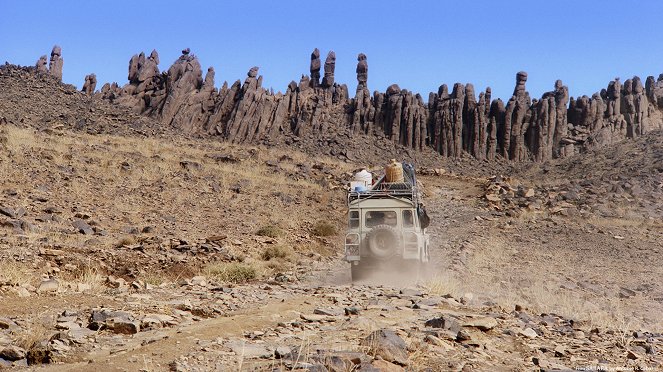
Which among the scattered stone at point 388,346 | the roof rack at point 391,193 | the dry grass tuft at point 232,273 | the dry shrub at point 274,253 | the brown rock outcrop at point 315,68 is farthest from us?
the brown rock outcrop at point 315,68

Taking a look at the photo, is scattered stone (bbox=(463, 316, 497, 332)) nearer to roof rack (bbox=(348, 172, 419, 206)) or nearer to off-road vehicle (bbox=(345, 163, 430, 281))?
off-road vehicle (bbox=(345, 163, 430, 281))

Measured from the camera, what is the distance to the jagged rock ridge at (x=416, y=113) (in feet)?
212

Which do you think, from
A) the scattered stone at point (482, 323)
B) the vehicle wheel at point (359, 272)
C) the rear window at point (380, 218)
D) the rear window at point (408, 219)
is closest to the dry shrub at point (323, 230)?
the rear window at point (380, 218)

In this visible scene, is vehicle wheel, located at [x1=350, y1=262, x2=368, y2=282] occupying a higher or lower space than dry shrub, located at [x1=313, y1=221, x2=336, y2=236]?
lower

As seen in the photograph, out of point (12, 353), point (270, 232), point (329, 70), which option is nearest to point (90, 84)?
point (329, 70)

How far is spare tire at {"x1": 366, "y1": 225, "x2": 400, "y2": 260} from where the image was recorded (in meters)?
13.1

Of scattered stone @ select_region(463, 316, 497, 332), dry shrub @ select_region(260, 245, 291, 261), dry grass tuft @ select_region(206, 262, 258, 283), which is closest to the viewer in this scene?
scattered stone @ select_region(463, 316, 497, 332)

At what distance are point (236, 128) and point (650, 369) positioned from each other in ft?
197

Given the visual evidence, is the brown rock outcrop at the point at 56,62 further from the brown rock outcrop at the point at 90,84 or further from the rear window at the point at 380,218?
the rear window at the point at 380,218

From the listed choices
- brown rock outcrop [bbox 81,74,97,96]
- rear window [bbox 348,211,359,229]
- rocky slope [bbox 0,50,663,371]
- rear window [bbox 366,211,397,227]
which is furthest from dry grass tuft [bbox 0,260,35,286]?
brown rock outcrop [bbox 81,74,97,96]

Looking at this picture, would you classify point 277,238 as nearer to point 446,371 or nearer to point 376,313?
point 376,313

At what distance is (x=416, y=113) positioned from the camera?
227 ft

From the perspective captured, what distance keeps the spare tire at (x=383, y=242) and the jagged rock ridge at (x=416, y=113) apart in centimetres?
5047

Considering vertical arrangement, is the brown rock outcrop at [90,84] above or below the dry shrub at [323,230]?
above
